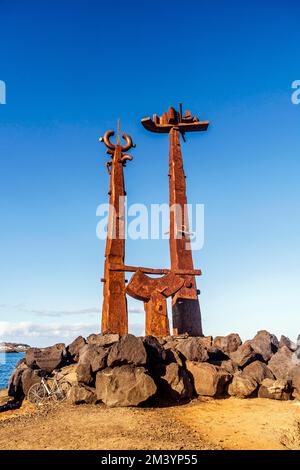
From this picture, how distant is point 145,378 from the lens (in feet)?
31.5

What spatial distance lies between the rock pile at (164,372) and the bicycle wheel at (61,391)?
246 mm

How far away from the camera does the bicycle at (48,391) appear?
38.5 ft

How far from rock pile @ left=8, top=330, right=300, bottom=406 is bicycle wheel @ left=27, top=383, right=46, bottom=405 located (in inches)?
29.6

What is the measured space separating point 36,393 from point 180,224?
9.47m

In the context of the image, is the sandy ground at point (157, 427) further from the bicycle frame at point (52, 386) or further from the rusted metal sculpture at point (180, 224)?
the rusted metal sculpture at point (180, 224)

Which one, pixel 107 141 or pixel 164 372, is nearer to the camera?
pixel 164 372

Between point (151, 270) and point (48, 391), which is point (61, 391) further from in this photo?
point (151, 270)

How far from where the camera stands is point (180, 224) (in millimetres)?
17078

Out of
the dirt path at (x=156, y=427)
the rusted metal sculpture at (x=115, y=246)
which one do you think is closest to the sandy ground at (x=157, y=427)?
the dirt path at (x=156, y=427)

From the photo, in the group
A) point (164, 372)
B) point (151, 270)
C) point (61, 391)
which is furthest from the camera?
point (151, 270)

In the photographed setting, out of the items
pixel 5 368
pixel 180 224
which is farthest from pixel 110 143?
pixel 5 368

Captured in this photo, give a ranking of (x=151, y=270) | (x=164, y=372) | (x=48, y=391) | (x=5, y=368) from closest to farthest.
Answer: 1. (x=164, y=372)
2. (x=48, y=391)
3. (x=151, y=270)
4. (x=5, y=368)
